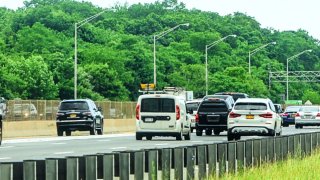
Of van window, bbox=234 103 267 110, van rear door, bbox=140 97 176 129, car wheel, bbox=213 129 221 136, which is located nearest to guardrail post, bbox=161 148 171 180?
van rear door, bbox=140 97 176 129

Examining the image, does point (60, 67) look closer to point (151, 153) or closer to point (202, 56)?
point (202, 56)

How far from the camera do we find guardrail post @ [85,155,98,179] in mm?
13914

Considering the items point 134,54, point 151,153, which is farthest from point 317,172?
point 134,54

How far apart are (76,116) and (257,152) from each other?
28.4 metres

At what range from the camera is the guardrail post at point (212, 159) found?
Result: 19.8 metres

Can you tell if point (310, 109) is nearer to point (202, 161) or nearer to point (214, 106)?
point (214, 106)

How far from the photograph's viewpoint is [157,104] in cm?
4394

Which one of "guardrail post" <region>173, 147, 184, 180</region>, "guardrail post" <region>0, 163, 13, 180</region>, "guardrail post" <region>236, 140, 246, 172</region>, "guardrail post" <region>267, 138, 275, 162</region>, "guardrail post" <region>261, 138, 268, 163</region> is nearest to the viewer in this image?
"guardrail post" <region>0, 163, 13, 180</region>

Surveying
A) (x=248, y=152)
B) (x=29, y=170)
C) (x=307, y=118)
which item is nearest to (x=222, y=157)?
(x=248, y=152)

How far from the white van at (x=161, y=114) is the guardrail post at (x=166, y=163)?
86.4 feet

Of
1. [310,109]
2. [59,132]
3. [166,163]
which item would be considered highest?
[310,109]

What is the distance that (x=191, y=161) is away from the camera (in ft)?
61.4

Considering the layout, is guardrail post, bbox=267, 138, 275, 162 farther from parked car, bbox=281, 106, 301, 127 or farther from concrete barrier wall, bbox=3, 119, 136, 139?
parked car, bbox=281, 106, 301, 127

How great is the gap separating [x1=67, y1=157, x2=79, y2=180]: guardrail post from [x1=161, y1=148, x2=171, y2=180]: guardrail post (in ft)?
11.6
